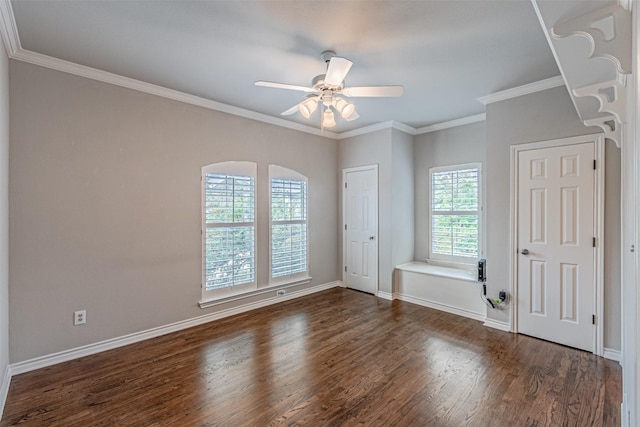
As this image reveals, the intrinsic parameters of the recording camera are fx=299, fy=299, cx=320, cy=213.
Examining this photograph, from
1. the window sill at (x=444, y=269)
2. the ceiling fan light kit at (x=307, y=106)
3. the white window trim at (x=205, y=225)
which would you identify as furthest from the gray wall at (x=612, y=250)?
the white window trim at (x=205, y=225)

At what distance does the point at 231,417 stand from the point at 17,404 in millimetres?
1561

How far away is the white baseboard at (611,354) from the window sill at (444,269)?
4.33 ft

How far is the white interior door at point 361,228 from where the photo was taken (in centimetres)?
480

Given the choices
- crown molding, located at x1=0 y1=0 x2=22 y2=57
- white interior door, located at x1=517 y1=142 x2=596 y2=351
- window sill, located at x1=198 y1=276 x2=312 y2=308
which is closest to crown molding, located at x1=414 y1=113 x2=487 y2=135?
white interior door, located at x1=517 y1=142 x2=596 y2=351

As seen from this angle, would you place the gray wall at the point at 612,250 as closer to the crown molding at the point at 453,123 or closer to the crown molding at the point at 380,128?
the crown molding at the point at 453,123

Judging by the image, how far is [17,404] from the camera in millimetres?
2121

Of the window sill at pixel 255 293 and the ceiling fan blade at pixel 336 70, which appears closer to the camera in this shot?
the ceiling fan blade at pixel 336 70

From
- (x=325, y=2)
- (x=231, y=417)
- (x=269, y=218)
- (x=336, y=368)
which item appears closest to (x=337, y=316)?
(x=336, y=368)

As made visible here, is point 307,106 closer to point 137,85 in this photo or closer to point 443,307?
point 137,85

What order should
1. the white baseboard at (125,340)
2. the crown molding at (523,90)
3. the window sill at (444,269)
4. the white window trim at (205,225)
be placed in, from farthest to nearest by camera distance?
the window sill at (444,269), the white window trim at (205,225), the crown molding at (523,90), the white baseboard at (125,340)

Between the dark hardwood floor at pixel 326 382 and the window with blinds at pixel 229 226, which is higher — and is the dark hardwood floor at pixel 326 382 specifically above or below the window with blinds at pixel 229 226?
below

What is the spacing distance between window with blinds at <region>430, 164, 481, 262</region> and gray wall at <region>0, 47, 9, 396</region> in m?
4.87

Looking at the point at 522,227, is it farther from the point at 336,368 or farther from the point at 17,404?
the point at 17,404

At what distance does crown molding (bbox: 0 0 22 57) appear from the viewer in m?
1.97
